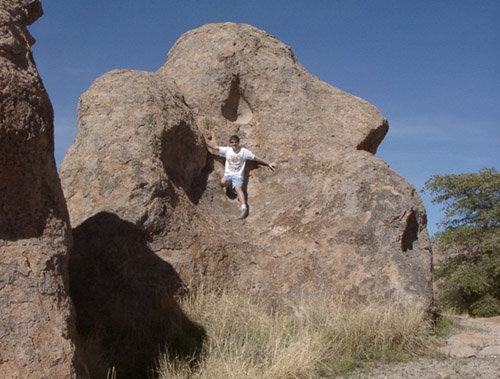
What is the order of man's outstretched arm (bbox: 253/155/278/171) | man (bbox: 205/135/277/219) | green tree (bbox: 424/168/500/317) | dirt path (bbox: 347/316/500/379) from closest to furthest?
dirt path (bbox: 347/316/500/379) → man (bbox: 205/135/277/219) → man's outstretched arm (bbox: 253/155/278/171) → green tree (bbox: 424/168/500/317)

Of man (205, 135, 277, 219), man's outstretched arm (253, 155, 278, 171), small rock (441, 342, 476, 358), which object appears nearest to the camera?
small rock (441, 342, 476, 358)

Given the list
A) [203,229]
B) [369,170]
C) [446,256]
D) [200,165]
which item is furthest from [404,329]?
[446,256]

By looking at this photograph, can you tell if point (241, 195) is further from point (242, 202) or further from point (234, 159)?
point (234, 159)

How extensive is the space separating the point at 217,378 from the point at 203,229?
252 cm

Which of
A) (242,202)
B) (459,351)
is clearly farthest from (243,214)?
(459,351)

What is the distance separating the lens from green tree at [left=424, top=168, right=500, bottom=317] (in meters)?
12.3

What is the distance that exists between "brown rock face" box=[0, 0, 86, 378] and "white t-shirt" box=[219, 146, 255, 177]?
3821mm

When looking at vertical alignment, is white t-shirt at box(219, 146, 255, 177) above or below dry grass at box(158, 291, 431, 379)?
above

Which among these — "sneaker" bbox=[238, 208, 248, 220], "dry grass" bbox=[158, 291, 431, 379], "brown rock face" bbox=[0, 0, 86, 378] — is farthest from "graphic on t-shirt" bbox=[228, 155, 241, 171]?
"brown rock face" bbox=[0, 0, 86, 378]

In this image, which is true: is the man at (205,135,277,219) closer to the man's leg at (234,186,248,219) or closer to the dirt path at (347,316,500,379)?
the man's leg at (234,186,248,219)

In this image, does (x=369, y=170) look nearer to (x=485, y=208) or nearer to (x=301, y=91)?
(x=301, y=91)

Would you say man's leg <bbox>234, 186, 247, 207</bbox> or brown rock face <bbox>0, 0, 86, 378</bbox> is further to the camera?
man's leg <bbox>234, 186, 247, 207</bbox>

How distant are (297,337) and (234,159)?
10.3 ft

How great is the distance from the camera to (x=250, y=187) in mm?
8453
